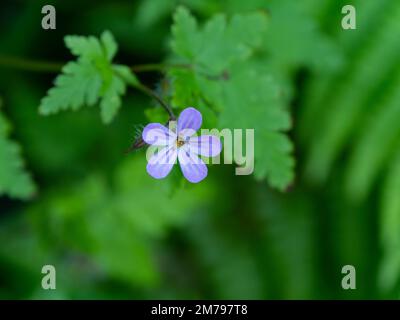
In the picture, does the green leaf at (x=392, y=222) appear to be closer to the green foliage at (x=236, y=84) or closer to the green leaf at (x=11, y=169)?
the green foliage at (x=236, y=84)

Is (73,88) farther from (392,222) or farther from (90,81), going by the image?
(392,222)

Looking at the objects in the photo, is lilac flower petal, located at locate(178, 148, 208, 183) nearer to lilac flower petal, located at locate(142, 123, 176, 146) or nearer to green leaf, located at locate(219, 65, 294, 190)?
lilac flower petal, located at locate(142, 123, 176, 146)

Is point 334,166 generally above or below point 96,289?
above

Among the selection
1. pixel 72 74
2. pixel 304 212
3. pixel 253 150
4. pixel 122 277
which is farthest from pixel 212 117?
pixel 304 212

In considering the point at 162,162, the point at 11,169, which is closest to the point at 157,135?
the point at 162,162
